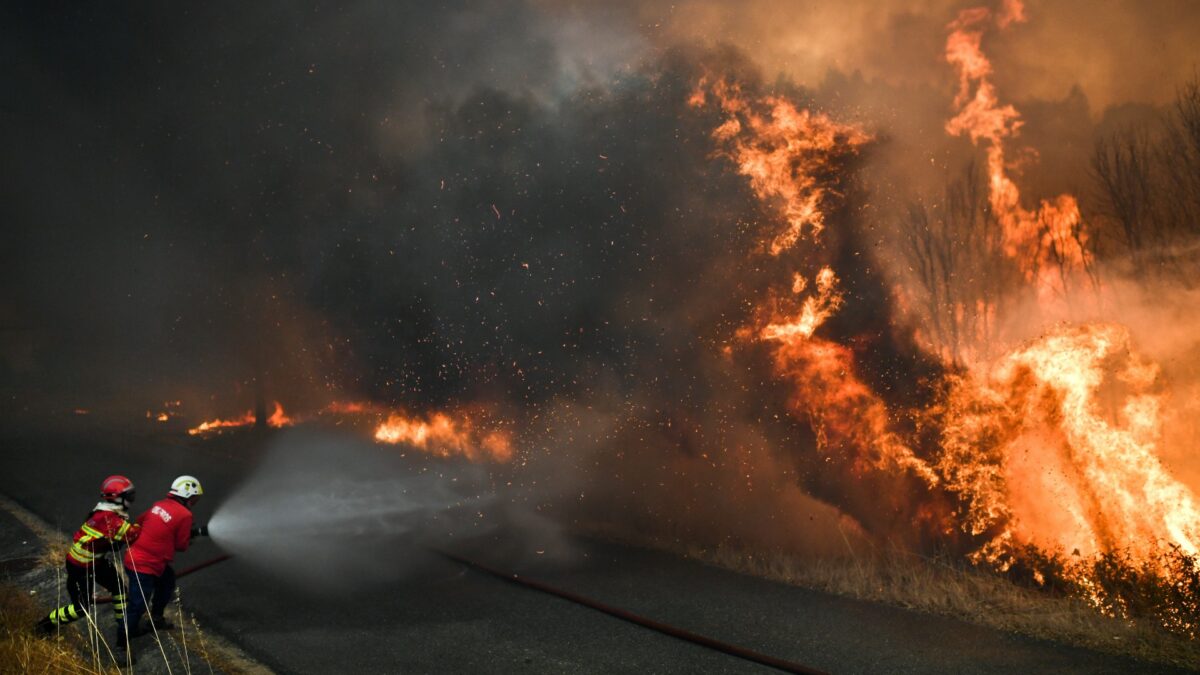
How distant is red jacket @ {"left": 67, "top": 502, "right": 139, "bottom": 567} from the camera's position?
23.5 ft

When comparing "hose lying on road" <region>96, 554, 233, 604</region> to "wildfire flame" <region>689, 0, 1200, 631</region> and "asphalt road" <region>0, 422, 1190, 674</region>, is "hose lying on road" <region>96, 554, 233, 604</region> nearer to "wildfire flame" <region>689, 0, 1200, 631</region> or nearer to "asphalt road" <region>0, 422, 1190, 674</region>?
"asphalt road" <region>0, 422, 1190, 674</region>

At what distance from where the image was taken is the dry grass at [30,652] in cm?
601

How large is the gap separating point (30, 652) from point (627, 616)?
5136mm

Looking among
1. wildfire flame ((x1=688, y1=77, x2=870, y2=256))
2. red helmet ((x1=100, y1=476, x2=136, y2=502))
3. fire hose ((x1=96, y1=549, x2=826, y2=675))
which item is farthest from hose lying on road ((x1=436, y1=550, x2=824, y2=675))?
wildfire flame ((x1=688, y1=77, x2=870, y2=256))

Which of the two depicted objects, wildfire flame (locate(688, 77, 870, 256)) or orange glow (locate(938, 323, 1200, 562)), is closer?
orange glow (locate(938, 323, 1200, 562))

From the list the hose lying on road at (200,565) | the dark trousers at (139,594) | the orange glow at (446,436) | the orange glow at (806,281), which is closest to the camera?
the dark trousers at (139,594)

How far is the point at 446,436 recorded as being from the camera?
648 inches

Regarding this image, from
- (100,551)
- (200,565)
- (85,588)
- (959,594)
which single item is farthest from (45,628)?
(959,594)

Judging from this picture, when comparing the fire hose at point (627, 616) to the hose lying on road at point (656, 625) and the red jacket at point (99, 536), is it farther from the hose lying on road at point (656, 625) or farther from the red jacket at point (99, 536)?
the red jacket at point (99, 536)

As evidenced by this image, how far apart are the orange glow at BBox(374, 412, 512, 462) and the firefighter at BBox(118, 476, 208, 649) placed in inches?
295

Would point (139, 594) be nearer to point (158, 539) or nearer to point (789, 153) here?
point (158, 539)

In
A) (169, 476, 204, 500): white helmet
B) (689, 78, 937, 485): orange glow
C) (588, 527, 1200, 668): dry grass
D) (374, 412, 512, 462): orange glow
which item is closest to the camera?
(588, 527, 1200, 668): dry grass

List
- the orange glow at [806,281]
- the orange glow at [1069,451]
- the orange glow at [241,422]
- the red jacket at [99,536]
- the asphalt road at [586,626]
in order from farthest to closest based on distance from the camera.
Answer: the orange glow at [241,422]
the orange glow at [806,281]
the orange glow at [1069,451]
the red jacket at [99,536]
the asphalt road at [586,626]

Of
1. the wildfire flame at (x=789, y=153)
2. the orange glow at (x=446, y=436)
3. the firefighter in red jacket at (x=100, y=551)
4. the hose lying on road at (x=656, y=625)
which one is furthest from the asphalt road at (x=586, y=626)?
the wildfire flame at (x=789, y=153)
